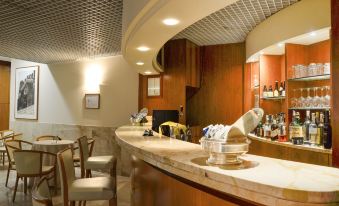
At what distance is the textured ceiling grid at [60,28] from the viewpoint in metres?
3.35

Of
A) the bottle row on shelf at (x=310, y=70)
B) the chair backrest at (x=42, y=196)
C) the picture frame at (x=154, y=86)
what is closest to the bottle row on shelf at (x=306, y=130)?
the bottle row on shelf at (x=310, y=70)

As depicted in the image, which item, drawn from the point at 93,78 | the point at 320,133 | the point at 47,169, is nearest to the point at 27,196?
the point at 47,169

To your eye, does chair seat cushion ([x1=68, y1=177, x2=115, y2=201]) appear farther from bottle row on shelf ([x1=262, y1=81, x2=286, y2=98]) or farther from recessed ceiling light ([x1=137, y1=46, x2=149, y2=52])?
bottle row on shelf ([x1=262, y1=81, x2=286, y2=98])

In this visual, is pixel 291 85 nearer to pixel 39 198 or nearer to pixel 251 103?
pixel 251 103

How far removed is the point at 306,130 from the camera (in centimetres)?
337

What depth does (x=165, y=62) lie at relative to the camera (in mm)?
5512

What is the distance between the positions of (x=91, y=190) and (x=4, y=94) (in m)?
8.28

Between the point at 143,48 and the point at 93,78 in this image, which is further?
the point at 93,78

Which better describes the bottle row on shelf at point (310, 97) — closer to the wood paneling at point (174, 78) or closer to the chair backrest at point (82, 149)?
the wood paneling at point (174, 78)

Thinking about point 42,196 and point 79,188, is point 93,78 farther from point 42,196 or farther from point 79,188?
point 42,196

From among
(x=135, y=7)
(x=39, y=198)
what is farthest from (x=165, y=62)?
(x=39, y=198)

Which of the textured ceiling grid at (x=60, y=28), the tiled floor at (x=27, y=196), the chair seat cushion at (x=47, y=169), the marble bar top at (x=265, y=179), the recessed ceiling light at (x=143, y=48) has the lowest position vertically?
the tiled floor at (x=27, y=196)

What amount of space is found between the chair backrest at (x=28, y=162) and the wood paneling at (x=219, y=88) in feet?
9.65

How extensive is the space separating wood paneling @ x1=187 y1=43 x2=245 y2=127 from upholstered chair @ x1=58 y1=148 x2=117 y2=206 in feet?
11.4
